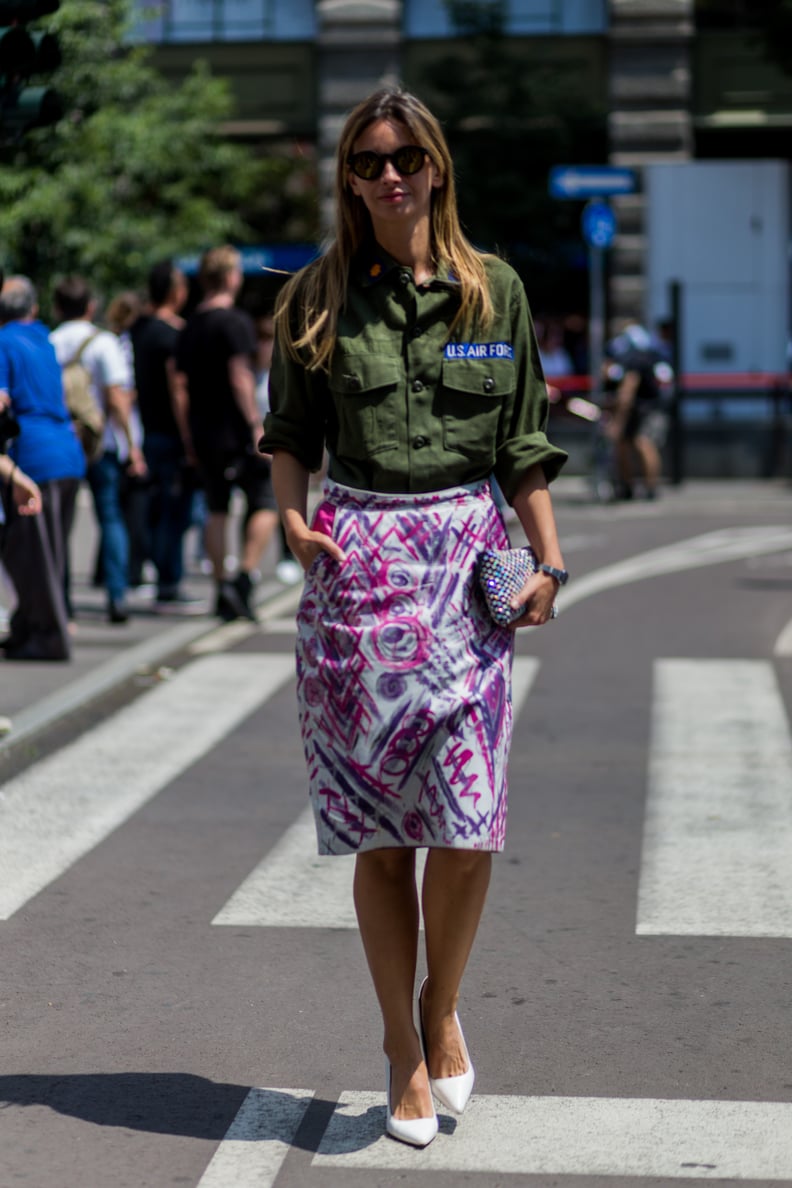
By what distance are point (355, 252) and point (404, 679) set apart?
31.6 inches

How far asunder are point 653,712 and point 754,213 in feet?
50.0

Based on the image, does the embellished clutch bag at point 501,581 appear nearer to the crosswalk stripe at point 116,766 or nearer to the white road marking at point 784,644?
the crosswalk stripe at point 116,766

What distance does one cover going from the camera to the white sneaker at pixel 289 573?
12.8 m

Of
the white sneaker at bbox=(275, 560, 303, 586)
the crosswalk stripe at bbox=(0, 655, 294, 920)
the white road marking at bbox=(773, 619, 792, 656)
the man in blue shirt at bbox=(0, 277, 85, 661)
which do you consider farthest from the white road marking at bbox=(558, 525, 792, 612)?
the man in blue shirt at bbox=(0, 277, 85, 661)

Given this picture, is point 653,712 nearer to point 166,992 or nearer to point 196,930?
point 196,930

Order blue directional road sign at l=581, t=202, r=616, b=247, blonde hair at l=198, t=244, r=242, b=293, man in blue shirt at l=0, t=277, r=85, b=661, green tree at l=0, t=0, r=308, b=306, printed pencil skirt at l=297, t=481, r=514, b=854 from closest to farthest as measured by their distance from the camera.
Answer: printed pencil skirt at l=297, t=481, r=514, b=854 < man in blue shirt at l=0, t=277, r=85, b=661 < blonde hair at l=198, t=244, r=242, b=293 < blue directional road sign at l=581, t=202, r=616, b=247 < green tree at l=0, t=0, r=308, b=306

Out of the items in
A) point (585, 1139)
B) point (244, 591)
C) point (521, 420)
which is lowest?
point (244, 591)

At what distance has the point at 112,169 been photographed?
880 inches

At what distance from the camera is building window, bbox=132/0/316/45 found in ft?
86.6

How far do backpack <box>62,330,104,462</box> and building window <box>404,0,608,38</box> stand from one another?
53.5 feet

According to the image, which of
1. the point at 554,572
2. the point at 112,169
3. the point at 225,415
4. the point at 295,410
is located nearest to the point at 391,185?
the point at 295,410

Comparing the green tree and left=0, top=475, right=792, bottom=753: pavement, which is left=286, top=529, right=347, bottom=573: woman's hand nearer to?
left=0, top=475, right=792, bottom=753: pavement

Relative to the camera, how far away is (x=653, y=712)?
860cm

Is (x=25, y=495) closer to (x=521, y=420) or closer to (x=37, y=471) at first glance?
(x=37, y=471)
